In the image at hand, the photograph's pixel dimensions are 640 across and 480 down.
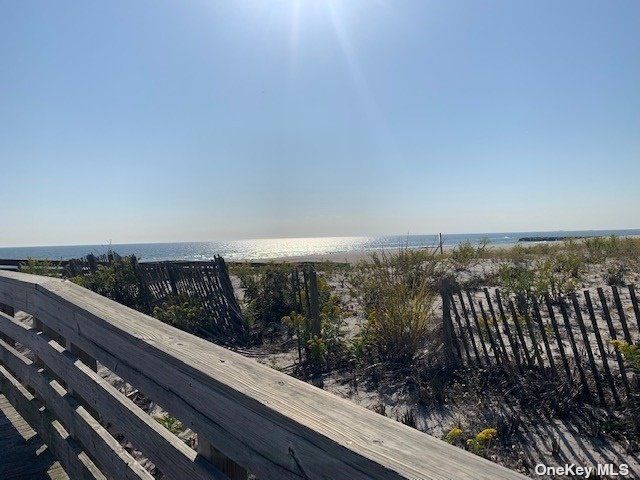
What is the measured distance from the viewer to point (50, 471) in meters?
2.71

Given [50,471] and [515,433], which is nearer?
[50,471]

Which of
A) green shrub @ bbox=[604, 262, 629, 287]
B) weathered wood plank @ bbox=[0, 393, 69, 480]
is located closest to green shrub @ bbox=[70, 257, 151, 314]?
weathered wood plank @ bbox=[0, 393, 69, 480]

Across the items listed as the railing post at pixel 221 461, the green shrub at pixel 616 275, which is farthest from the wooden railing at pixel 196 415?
the green shrub at pixel 616 275

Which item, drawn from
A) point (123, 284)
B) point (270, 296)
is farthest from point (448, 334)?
point (123, 284)

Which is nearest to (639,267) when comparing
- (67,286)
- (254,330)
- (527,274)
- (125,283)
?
(527,274)

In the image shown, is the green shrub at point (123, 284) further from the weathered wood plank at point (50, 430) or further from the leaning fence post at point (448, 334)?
the leaning fence post at point (448, 334)

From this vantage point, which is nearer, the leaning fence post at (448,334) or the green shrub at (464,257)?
the leaning fence post at (448,334)

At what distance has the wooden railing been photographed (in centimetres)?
91

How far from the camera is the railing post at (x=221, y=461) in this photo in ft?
4.36

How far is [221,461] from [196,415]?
151 mm

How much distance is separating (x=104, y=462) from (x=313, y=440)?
5.05 ft

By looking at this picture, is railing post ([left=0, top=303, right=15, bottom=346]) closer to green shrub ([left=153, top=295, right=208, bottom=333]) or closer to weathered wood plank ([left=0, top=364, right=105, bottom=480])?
weathered wood plank ([left=0, top=364, right=105, bottom=480])

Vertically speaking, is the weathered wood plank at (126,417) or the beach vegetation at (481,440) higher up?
the weathered wood plank at (126,417)

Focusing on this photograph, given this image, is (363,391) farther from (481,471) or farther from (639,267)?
(639,267)
